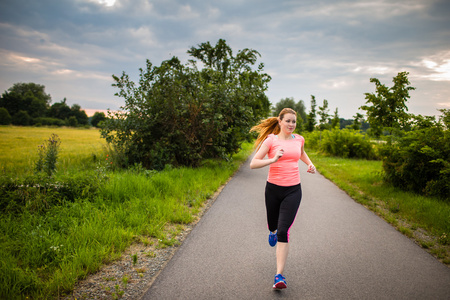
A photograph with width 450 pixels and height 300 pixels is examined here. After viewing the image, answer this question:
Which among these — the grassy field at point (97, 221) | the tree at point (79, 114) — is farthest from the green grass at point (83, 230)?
the tree at point (79, 114)

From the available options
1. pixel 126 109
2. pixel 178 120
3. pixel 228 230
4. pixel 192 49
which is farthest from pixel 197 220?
pixel 192 49

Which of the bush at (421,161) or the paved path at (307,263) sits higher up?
the bush at (421,161)

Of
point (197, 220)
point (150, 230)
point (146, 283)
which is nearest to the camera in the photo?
point (146, 283)

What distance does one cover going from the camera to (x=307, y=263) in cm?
351

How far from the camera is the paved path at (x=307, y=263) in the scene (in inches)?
111

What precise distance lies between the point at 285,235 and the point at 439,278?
79.1 inches

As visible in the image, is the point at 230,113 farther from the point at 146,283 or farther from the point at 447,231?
the point at 146,283

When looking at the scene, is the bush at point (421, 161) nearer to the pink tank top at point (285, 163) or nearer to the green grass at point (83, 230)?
the pink tank top at point (285, 163)

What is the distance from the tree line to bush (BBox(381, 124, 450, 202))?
9.58m

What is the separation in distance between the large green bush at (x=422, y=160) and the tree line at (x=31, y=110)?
31.4 ft

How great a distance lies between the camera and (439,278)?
3172 mm

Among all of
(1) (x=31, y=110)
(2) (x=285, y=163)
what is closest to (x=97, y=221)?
(2) (x=285, y=163)

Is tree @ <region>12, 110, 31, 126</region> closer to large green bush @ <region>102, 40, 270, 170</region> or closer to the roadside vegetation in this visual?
the roadside vegetation

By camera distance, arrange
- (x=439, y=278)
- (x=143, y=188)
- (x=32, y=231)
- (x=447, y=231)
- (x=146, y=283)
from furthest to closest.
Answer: (x=143, y=188)
(x=447, y=231)
(x=32, y=231)
(x=439, y=278)
(x=146, y=283)
